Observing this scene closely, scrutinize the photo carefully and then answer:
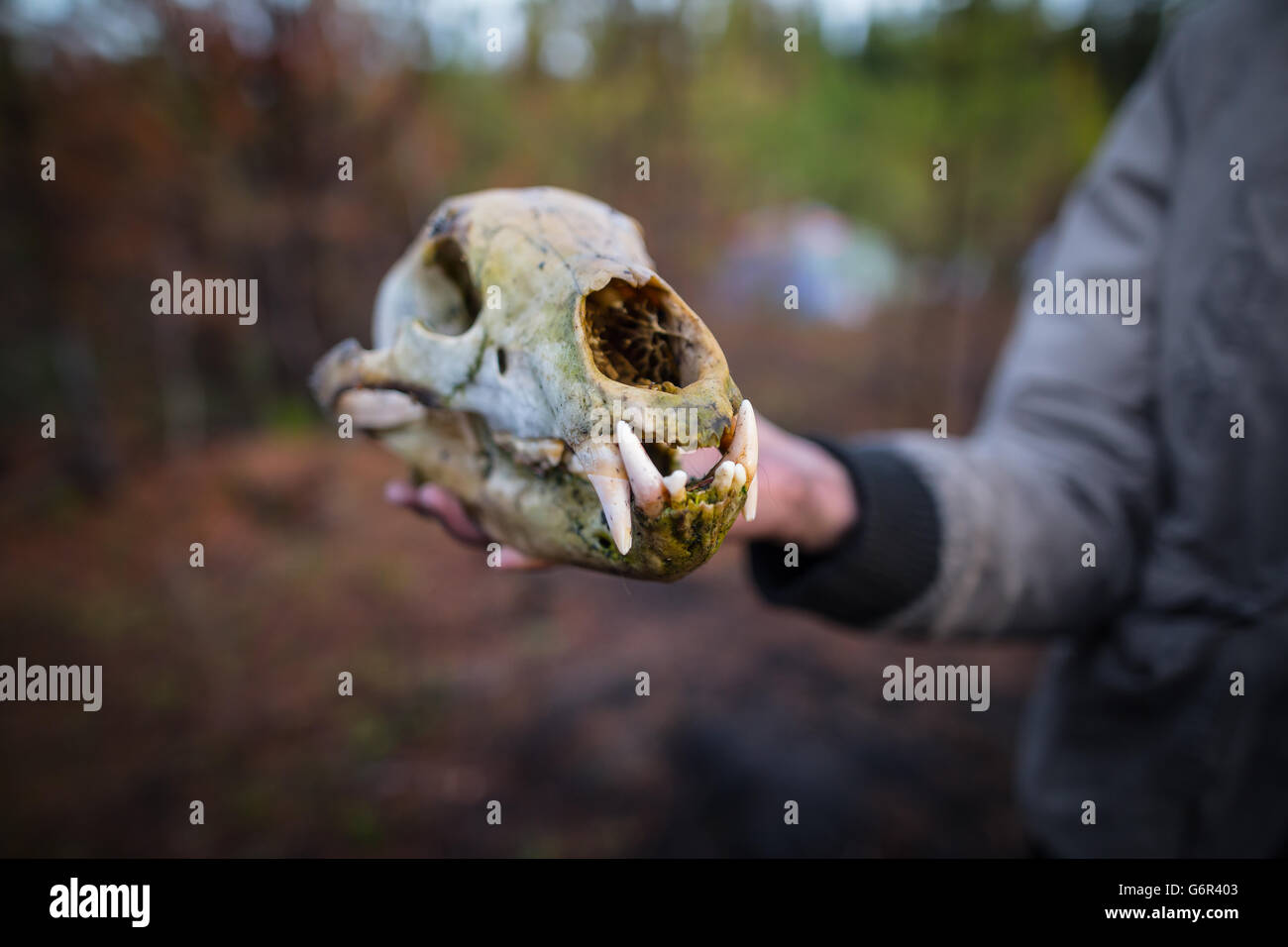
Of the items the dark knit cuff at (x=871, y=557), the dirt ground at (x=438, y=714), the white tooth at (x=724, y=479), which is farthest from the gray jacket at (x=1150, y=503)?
the dirt ground at (x=438, y=714)

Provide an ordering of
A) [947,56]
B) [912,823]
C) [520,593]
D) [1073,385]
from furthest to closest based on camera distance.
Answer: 1. [947,56]
2. [520,593]
3. [912,823]
4. [1073,385]

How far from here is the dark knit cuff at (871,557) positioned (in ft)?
5.86

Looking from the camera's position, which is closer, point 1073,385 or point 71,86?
point 1073,385

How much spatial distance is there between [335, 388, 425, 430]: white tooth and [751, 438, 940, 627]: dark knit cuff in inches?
38.1

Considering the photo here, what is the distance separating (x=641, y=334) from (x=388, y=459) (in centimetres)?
902

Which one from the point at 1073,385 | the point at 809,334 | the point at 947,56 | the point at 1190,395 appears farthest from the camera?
the point at 809,334

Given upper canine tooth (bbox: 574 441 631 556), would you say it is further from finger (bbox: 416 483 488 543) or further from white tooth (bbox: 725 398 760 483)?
finger (bbox: 416 483 488 543)

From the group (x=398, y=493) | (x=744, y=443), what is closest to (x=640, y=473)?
(x=744, y=443)

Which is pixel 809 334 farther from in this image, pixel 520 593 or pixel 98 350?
pixel 98 350

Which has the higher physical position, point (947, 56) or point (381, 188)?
point (947, 56)

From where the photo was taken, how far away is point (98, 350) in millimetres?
9531

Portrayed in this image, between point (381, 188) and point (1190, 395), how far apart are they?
27.8 ft

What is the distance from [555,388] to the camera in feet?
3.62

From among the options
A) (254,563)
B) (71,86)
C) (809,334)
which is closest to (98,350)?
(71,86)
